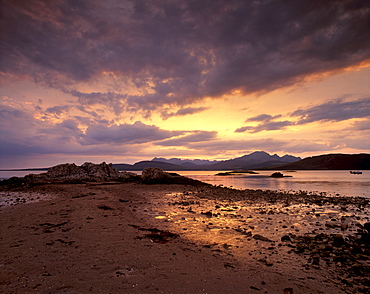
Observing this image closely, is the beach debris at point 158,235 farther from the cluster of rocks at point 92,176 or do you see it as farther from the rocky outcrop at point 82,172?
the rocky outcrop at point 82,172

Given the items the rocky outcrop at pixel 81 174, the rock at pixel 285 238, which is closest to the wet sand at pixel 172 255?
the rock at pixel 285 238

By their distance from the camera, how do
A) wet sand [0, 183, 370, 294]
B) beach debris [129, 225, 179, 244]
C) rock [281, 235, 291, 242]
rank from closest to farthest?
wet sand [0, 183, 370, 294], beach debris [129, 225, 179, 244], rock [281, 235, 291, 242]

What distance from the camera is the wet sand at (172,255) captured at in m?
5.45

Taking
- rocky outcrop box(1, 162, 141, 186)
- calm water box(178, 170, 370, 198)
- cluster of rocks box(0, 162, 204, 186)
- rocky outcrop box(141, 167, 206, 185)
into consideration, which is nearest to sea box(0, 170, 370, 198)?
calm water box(178, 170, 370, 198)

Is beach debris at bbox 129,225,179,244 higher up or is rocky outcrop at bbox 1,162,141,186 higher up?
rocky outcrop at bbox 1,162,141,186

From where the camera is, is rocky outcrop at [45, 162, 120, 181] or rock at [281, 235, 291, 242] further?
rocky outcrop at [45, 162, 120, 181]

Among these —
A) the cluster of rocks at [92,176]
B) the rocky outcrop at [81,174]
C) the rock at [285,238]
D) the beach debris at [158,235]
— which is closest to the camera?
the beach debris at [158,235]

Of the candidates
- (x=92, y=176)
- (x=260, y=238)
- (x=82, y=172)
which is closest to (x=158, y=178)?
(x=92, y=176)

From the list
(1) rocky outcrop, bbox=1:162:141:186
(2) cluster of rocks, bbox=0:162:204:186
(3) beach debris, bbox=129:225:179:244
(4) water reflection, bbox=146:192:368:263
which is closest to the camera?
(4) water reflection, bbox=146:192:368:263

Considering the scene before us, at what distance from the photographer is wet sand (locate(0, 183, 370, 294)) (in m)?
5.45

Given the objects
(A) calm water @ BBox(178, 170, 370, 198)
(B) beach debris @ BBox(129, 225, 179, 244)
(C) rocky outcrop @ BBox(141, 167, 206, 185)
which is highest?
(C) rocky outcrop @ BBox(141, 167, 206, 185)

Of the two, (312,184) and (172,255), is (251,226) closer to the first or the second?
(172,255)

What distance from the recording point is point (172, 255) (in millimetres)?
7426

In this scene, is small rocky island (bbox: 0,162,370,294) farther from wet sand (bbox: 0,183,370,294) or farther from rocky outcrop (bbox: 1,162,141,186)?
rocky outcrop (bbox: 1,162,141,186)
